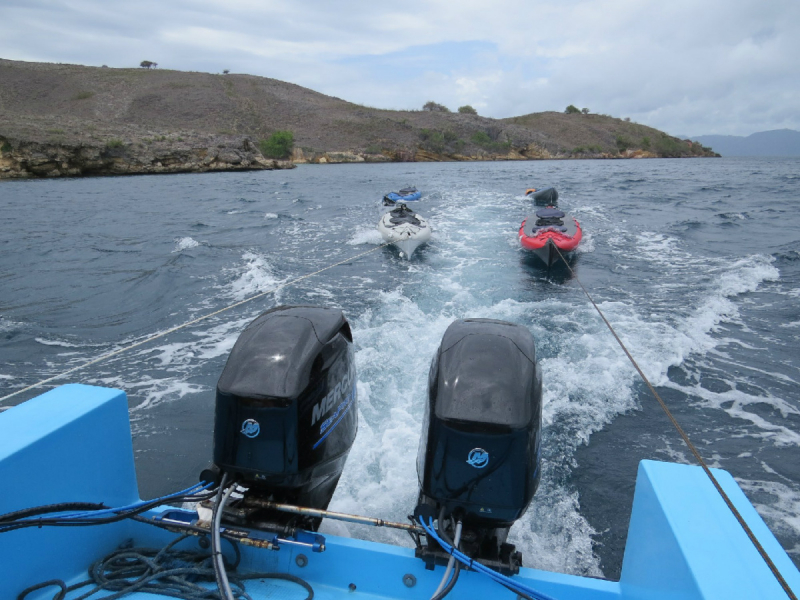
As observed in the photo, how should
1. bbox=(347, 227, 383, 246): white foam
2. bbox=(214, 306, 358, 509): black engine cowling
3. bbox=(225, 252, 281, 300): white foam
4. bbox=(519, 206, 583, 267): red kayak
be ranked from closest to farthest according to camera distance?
bbox=(214, 306, 358, 509): black engine cowling, bbox=(225, 252, 281, 300): white foam, bbox=(519, 206, 583, 267): red kayak, bbox=(347, 227, 383, 246): white foam

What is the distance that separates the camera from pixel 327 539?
176 cm

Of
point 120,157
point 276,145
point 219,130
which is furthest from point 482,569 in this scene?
point 219,130

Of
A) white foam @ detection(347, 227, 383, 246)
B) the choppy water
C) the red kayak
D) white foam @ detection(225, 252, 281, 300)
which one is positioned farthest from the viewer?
white foam @ detection(347, 227, 383, 246)

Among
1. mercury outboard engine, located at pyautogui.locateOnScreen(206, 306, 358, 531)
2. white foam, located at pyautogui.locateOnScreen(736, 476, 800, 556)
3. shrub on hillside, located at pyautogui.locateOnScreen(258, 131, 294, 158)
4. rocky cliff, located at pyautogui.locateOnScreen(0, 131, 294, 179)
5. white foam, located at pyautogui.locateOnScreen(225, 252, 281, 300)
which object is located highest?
shrub on hillside, located at pyautogui.locateOnScreen(258, 131, 294, 158)

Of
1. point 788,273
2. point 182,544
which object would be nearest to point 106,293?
point 182,544

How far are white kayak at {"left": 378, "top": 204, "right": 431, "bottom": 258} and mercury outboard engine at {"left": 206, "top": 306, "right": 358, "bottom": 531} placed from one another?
7.87 meters

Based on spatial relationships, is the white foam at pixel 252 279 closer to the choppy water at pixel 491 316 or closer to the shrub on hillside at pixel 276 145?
the choppy water at pixel 491 316

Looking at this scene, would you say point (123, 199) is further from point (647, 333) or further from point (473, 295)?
point (647, 333)

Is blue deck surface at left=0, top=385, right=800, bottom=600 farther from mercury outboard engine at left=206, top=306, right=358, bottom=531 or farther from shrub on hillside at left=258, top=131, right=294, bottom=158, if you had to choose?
shrub on hillside at left=258, top=131, right=294, bottom=158

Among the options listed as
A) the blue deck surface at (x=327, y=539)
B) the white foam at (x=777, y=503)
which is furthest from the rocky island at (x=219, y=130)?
the white foam at (x=777, y=503)

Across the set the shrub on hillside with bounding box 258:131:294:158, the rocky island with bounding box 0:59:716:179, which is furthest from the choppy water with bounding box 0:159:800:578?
the shrub on hillside with bounding box 258:131:294:158

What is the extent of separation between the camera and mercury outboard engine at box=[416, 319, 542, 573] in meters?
1.69

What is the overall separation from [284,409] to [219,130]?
62777mm

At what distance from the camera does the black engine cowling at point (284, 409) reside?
1.79 meters
